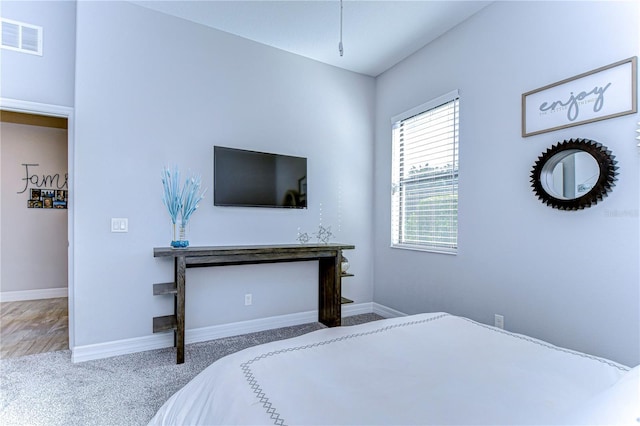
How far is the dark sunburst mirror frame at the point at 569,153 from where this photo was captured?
1945mm

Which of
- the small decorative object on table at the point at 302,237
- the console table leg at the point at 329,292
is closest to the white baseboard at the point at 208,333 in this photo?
the console table leg at the point at 329,292

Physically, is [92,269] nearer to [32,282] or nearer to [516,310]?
[32,282]

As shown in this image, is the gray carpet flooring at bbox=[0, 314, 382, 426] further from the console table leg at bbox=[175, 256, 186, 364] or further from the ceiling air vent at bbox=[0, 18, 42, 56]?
the ceiling air vent at bbox=[0, 18, 42, 56]

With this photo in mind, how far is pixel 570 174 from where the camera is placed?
2152mm

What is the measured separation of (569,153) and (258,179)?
2471 millimetres

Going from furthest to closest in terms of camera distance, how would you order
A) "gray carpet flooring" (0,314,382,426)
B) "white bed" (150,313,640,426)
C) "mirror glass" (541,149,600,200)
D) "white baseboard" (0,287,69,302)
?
"white baseboard" (0,287,69,302)
"mirror glass" (541,149,600,200)
"gray carpet flooring" (0,314,382,426)
"white bed" (150,313,640,426)

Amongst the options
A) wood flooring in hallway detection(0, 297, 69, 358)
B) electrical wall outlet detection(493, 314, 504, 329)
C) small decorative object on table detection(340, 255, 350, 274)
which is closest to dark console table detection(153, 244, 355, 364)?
small decorative object on table detection(340, 255, 350, 274)

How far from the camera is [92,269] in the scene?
2602mm

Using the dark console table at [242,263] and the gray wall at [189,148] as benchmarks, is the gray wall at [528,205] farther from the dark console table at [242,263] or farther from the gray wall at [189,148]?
the gray wall at [189,148]

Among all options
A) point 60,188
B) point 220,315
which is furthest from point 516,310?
point 60,188

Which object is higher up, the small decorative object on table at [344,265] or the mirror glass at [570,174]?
the mirror glass at [570,174]

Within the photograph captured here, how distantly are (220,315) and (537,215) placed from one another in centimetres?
275

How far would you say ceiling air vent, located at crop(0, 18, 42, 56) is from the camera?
8.15 ft

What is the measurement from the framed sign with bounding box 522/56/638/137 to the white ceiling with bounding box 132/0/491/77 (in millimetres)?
989
